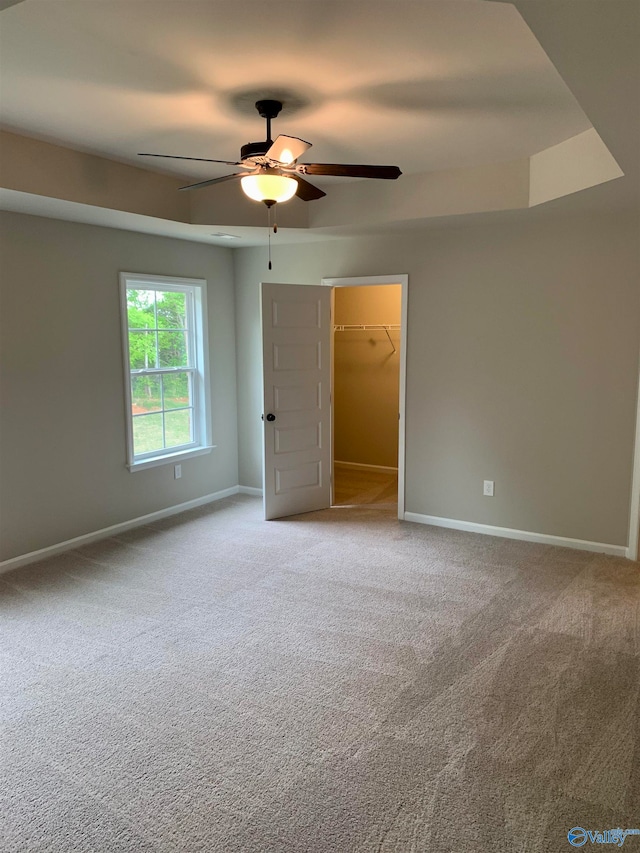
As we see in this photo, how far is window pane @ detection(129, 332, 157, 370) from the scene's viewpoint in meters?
5.12

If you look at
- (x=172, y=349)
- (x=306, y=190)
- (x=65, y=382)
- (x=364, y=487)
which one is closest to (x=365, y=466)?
(x=364, y=487)

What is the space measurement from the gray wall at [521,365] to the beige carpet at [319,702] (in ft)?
1.93

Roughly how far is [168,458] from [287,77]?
3.54m

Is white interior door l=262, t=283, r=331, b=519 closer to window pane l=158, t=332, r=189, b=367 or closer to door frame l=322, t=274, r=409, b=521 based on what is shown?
door frame l=322, t=274, r=409, b=521

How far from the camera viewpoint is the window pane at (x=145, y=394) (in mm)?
5172

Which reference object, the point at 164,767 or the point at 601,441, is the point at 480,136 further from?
the point at 164,767

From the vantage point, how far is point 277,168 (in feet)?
9.70

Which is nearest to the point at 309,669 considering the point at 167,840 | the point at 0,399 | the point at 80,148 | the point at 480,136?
the point at 167,840

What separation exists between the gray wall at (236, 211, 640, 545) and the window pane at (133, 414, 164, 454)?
2.05 metres

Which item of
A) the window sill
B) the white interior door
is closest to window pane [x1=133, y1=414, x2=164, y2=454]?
the window sill

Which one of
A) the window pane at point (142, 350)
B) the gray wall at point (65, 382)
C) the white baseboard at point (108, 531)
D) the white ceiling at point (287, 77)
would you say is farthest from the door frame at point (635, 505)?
the window pane at point (142, 350)

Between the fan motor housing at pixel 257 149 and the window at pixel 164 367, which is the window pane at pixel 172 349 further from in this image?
the fan motor housing at pixel 257 149

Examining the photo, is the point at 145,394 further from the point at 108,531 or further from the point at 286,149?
the point at 286,149

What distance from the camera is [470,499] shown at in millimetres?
5031
